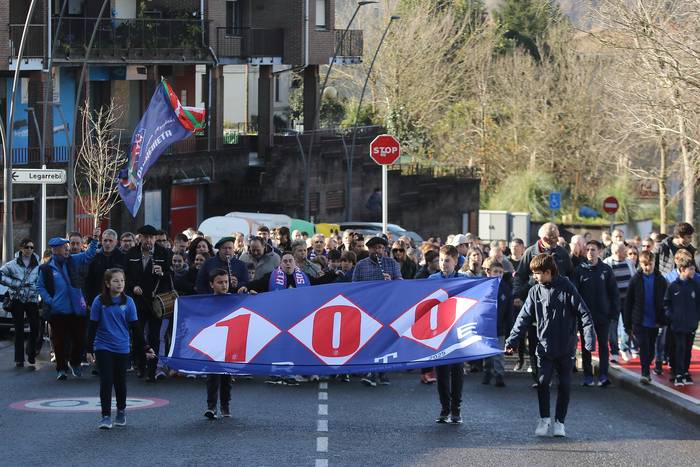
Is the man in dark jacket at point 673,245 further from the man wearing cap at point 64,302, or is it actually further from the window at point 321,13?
the window at point 321,13

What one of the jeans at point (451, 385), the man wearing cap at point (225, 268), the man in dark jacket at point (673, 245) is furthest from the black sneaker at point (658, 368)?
the man wearing cap at point (225, 268)

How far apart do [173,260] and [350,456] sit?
23.3 feet

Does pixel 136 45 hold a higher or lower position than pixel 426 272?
higher

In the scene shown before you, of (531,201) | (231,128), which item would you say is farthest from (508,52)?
(231,128)

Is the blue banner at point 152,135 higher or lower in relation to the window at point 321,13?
lower

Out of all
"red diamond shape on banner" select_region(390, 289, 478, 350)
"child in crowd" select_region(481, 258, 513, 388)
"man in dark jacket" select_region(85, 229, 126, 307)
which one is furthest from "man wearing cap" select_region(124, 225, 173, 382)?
"red diamond shape on banner" select_region(390, 289, 478, 350)

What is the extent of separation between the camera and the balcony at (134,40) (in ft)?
158

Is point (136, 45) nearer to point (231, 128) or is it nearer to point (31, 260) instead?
point (231, 128)

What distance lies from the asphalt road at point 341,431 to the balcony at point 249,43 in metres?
39.2

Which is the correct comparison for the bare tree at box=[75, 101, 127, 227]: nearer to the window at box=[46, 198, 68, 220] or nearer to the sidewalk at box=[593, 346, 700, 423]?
the window at box=[46, 198, 68, 220]

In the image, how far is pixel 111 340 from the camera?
1436cm

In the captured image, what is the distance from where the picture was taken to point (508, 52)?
7844 cm

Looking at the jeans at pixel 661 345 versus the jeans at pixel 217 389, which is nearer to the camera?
the jeans at pixel 217 389

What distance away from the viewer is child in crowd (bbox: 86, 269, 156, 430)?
1420 cm
